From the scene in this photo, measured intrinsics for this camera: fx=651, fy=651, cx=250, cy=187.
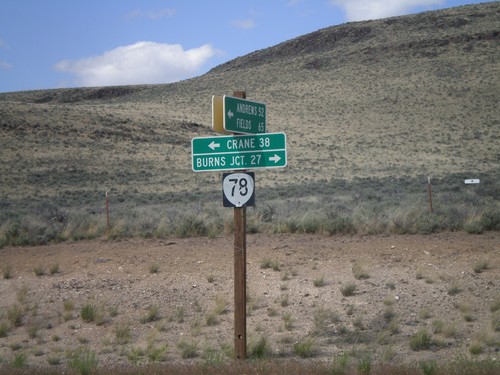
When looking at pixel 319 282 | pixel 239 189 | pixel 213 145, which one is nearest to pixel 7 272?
pixel 319 282

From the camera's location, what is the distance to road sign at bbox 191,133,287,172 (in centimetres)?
791

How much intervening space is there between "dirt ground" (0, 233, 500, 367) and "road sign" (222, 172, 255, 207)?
94.3 inches

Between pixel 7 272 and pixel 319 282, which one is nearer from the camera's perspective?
pixel 319 282

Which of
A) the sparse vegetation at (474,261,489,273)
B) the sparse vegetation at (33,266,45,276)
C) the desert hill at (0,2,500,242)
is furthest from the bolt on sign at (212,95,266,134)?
the desert hill at (0,2,500,242)

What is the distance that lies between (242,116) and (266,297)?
4.69m

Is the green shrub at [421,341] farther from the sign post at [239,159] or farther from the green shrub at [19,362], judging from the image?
the green shrub at [19,362]

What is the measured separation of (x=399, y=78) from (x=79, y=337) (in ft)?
244

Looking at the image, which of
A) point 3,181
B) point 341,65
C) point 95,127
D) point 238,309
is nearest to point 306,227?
point 238,309

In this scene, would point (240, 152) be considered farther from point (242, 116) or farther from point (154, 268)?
point (154, 268)

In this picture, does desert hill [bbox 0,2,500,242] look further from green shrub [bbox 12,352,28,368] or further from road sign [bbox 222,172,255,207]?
green shrub [bbox 12,352,28,368]

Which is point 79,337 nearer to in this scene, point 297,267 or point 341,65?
point 297,267

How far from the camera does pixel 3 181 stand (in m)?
39.8

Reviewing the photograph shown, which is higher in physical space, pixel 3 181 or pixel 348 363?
pixel 3 181

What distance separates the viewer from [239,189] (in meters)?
7.96
